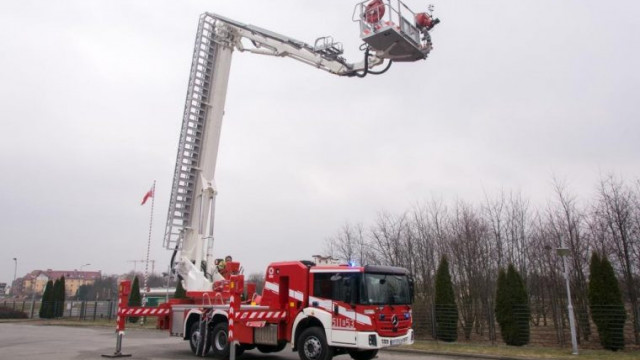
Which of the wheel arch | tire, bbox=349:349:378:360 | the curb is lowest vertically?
the curb

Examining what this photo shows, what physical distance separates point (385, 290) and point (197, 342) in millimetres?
5978

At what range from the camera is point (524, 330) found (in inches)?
770

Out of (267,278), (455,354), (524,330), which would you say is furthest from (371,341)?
(524,330)

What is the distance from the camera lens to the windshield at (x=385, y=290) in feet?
37.3

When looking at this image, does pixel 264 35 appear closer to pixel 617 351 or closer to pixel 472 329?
pixel 617 351

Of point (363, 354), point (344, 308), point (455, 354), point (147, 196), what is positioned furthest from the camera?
point (147, 196)

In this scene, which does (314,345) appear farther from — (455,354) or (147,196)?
(147,196)

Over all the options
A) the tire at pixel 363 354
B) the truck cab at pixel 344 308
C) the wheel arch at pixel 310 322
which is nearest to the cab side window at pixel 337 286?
the truck cab at pixel 344 308

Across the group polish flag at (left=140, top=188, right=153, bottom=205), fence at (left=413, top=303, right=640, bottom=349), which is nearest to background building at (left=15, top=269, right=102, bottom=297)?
polish flag at (left=140, top=188, right=153, bottom=205)

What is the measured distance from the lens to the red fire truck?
1145 centimetres

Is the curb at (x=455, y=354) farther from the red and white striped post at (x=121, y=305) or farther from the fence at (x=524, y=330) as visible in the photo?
the red and white striped post at (x=121, y=305)

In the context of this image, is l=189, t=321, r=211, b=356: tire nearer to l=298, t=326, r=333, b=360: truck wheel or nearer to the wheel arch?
the wheel arch

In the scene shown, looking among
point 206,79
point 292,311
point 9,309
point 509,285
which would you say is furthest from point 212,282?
point 9,309

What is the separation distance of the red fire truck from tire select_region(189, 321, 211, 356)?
0.03 m
